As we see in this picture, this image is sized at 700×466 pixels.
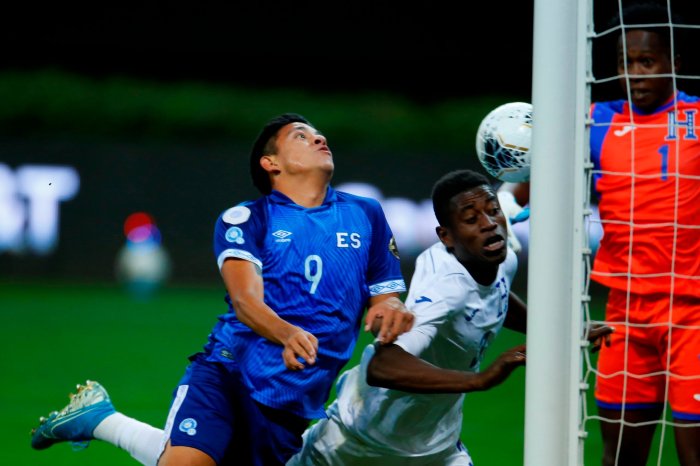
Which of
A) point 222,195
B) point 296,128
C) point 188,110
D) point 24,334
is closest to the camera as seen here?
point 296,128

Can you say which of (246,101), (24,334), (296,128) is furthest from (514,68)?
(296,128)

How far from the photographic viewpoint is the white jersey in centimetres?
350

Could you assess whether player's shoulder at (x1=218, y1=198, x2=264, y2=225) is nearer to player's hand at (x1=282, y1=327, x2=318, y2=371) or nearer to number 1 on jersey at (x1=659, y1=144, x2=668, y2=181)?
player's hand at (x1=282, y1=327, x2=318, y2=371)

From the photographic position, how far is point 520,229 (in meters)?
12.5

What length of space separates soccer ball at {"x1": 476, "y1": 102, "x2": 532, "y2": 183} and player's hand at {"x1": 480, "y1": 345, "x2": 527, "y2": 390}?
3.69 ft

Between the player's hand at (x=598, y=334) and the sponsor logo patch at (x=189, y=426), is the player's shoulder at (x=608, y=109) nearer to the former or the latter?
the player's hand at (x=598, y=334)

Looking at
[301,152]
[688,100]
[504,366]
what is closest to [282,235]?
[301,152]

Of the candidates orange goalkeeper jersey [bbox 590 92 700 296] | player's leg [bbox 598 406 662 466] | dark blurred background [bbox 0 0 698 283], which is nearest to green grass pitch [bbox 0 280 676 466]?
dark blurred background [bbox 0 0 698 283]

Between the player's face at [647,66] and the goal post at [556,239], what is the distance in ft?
2.61

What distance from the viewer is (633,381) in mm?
3729

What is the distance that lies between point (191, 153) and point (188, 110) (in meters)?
3.10

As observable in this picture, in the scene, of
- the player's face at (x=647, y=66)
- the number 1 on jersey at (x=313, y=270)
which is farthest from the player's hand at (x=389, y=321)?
the player's face at (x=647, y=66)

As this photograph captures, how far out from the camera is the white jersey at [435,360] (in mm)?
3500

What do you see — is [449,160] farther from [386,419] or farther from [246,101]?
[386,419]
